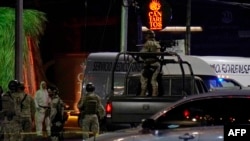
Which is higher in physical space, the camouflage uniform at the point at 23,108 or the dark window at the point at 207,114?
the dark window at the point at 207,114

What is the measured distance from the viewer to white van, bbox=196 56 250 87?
25312 millimetres

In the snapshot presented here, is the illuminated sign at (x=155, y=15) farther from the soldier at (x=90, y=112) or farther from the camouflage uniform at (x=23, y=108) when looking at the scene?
the camouflage uniform at (x=23, y=108)

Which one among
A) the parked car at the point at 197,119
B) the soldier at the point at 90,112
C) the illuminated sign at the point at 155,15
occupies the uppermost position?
the illuminated sign at the point at 155,15

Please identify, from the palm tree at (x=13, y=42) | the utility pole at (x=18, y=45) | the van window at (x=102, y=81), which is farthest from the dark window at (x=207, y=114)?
the palm tree at (x=13, y=42)

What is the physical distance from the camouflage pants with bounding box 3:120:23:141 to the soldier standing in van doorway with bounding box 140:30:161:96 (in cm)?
282

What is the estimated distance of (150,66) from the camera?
15.3 m

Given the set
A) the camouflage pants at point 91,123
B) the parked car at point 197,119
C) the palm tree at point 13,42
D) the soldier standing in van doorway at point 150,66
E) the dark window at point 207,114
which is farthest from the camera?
the palm tree at point 13,42

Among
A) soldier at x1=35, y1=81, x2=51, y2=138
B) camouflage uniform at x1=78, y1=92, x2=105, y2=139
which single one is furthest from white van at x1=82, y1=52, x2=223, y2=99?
camouflage uniform at x1=78, y1=92, x2=105, y2=139

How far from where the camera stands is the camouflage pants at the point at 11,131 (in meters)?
14.7

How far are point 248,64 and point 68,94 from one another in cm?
708

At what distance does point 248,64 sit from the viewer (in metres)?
26.4

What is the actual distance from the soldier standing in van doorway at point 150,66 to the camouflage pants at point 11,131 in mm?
2824

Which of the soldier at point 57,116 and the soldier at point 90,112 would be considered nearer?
the soldier at point 90,112

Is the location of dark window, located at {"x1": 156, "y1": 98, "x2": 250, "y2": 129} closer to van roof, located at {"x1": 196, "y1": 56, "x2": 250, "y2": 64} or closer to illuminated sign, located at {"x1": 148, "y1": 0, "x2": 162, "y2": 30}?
van roof, located at {"x1": 196, "y1": 56, "x2": 250, "y2": 64}
